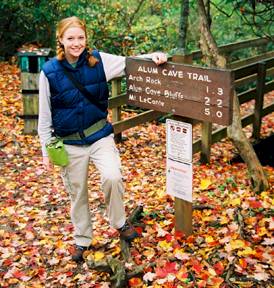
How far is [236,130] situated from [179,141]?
1847 mm

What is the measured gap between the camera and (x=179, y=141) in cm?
410

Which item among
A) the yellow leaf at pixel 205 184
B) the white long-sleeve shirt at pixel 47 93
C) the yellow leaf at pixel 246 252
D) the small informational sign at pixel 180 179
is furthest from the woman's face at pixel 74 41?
the yellow leaf at pixel 205 184

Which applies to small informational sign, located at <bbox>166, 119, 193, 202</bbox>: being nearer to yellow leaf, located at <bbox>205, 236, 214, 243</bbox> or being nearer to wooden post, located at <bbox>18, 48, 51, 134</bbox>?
yellow leaf, located at <bbox>205, 236, 214, 243</bbox>

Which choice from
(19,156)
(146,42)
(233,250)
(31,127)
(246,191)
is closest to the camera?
(233,250)

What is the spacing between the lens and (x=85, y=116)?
3.90 metres

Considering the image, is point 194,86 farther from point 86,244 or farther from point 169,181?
point 86,244

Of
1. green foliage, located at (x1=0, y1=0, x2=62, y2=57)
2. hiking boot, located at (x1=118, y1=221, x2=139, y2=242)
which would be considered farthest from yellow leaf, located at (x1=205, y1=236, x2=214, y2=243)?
green foliage, located at (x1=0, y1=0, x2=62, y2=57)

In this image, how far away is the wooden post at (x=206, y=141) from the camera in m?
6.89

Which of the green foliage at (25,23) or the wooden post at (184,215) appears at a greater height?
the green foliage at (25,23)

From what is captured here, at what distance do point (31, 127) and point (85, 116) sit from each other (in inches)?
178

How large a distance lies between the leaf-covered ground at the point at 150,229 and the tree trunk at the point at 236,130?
18cm

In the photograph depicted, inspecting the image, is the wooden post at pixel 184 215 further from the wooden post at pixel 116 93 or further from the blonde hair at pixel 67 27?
the wooden post at pixel 116 93

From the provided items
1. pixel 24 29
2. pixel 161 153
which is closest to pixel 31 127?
pixel 161 153

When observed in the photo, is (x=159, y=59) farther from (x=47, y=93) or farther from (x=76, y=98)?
(x=47, y=93)
